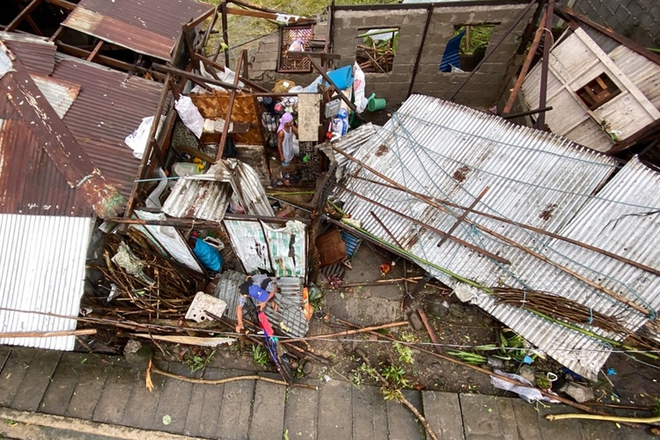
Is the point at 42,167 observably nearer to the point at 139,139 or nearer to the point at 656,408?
the point at 139,139

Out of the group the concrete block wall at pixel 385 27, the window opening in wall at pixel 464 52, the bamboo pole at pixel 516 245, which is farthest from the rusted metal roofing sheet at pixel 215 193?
the window opening in wall at pixel 464 52

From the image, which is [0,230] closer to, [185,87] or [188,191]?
[188,191]

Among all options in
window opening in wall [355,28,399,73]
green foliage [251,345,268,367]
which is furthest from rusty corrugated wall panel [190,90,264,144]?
window opening in wall [355,28,399,73]

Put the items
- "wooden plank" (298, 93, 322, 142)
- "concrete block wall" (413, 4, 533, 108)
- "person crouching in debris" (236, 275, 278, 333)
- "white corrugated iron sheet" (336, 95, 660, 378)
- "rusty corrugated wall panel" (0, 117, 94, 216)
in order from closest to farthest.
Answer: "white corrugated iron sheet" (336, 95, 660, 378) → "rusty corrugated wall panel" (0, 117, 94, 216) → "person crouching in debris" (236, 275, 278, 333) → "wooden plank" (298, 93, 322, 142) → "concrete block wall" (413, 4, 533, 108)

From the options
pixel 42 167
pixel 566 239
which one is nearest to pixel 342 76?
pixel 566 239

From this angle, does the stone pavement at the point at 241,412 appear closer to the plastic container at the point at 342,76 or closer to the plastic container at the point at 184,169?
the plastic container at the point at 184,169

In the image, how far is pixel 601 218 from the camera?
5812 millimetres

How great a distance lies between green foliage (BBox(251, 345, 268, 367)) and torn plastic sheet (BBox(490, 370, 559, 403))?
441 cm

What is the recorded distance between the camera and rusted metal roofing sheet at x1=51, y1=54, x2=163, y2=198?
629cm

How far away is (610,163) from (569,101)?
2.50 meters

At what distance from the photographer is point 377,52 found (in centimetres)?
1134

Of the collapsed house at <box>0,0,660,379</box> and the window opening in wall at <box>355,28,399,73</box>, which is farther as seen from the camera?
the window opening in wall at <box>355,28,399,73</box>

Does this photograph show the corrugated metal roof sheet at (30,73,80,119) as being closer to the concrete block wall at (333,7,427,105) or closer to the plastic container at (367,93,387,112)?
the concrete block wall at (333,7,427,105)

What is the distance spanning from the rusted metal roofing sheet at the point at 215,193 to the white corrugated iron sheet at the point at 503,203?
102 inches
